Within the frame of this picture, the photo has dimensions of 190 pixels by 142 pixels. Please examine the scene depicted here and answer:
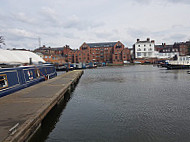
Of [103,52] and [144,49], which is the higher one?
[144,49]

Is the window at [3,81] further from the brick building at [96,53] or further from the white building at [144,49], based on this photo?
the white building at [144,49]

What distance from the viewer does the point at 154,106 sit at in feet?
34.7

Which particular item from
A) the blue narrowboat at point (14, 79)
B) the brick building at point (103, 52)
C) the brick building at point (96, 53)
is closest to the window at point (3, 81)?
the blue narrowboat at point (14, 79)

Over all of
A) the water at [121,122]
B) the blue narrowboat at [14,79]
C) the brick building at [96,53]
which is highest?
the brick building at [96,53]

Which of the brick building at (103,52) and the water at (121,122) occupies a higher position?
the brick building at (103,52)

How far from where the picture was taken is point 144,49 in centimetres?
9050

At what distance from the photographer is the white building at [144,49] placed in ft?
293

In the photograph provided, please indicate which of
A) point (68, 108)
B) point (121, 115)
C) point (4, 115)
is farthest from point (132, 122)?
point (4, 115)

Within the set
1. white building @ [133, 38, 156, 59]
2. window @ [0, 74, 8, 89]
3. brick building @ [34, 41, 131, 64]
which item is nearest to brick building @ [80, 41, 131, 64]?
brick building @ [34, 41, 131, 64]

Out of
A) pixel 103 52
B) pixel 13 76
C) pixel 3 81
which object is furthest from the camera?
pixel 103 52

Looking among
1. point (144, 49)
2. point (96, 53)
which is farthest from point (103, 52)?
point (144, 49)

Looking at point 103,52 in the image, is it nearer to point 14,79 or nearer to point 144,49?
point 144,49

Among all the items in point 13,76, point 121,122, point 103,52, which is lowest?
point 121,122

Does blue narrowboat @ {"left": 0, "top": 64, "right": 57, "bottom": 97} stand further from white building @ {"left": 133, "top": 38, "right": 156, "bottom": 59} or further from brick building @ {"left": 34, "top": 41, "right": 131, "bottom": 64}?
white building @ {"left": 133, "top": 38, "right": 156, "bottom": 59}
